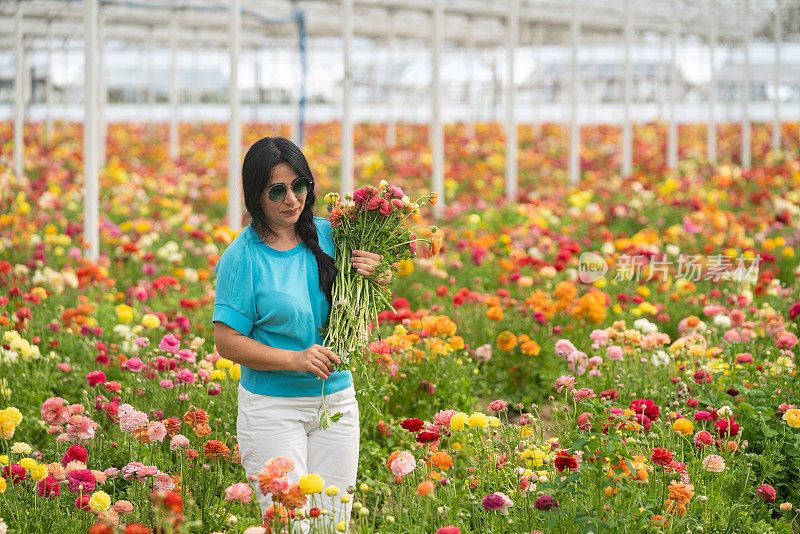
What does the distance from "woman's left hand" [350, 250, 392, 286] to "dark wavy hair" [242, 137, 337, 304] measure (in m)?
0.07

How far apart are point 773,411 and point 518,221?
617 cm

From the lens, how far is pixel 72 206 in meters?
9.29

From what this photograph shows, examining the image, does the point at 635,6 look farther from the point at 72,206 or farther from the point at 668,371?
the point at 668,371

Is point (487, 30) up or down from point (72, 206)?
up

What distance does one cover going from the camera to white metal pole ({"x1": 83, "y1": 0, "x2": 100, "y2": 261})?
23.4 ft

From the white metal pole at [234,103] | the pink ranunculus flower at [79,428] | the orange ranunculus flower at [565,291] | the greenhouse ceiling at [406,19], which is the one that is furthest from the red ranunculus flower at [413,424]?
the greenhouse ceiling at [406,19]

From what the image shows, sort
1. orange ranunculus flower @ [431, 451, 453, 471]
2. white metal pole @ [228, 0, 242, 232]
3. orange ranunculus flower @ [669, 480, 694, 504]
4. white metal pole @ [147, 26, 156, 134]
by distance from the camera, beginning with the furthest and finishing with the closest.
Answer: white metal pole @ [147, 26, 156, 134]
white metal pole @ [228, 0, 242, 232]
orange ranunculus flower @ [431, 451, 453, 471]
orange ranunculus flower @ [669, 480, 694, 504]

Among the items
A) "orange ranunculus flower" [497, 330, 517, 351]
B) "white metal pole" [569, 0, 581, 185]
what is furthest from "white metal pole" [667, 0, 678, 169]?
"orange ranunculus flower" [497, 330, 517, 351]

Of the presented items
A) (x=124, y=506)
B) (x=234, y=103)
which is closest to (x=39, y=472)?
(x=124, y=506)

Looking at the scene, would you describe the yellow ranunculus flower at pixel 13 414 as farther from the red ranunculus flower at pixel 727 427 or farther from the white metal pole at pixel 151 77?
the white metal pole at pixel 151 77

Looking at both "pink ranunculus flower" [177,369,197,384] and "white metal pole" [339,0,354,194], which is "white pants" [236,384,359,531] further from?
"white metal pole" [339,0,354,194]

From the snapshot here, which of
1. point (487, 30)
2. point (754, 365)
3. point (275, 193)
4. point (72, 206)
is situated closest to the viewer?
point (275, 193)

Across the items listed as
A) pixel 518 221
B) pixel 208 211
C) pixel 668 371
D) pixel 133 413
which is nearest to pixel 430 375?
pixel 668 371

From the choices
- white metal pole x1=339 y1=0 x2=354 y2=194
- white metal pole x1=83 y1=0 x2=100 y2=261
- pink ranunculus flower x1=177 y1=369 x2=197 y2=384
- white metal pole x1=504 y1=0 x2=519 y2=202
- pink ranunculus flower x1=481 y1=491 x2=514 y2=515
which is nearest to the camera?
pink ranunculus flower x1=481 y1=491 x2=514 y2=515
